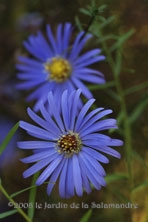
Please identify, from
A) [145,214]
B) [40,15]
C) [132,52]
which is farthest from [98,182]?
[40,15]

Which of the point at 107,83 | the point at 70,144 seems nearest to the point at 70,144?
the point at 70,144

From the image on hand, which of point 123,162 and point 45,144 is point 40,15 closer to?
point 123,162

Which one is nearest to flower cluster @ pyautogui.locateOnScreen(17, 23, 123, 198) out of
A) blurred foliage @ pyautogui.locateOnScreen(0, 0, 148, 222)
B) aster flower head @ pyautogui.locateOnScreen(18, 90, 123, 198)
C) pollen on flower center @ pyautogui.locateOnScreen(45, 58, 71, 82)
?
aster flower head @ pyautogui.locateOnScreen(18, 90, 123, 198)

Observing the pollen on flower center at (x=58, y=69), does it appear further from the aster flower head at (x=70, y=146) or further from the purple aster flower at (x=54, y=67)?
the aster flower head at (x=70, y=146)

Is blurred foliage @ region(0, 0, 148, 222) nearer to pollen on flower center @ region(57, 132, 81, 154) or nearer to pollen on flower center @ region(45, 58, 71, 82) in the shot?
pollen on flower center @ region(45, 58, 71, 82)

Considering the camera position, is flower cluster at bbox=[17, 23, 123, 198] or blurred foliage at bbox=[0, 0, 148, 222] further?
blurred foliage at bbox=[0, 0, 148, 222]

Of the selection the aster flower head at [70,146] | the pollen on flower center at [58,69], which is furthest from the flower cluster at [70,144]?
the pollen on flower center at [58,69]

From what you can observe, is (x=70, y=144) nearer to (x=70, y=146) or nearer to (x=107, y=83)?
(x=70, y=146)
